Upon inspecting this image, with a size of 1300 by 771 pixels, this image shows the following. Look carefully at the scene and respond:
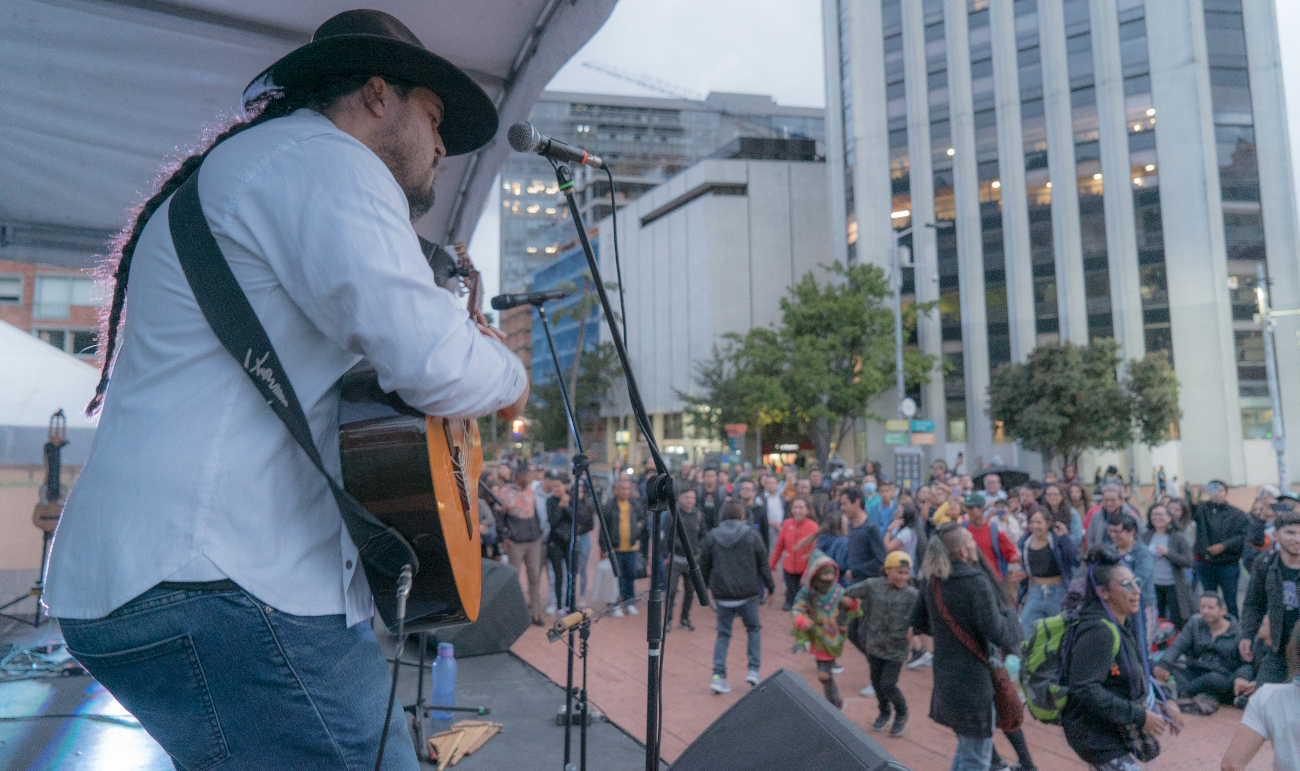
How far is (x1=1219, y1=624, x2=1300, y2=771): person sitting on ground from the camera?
3.69m

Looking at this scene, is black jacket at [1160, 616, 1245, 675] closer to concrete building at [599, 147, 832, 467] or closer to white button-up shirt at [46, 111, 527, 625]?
white button-up shirt at [46, 111, 527, 625]

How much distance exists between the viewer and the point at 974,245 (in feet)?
146

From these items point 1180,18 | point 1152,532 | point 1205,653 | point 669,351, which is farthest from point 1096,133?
point 1205,653

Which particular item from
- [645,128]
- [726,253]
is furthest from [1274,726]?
[645,128]

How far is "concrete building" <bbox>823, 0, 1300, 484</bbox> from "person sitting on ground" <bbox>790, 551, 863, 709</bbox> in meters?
34.1

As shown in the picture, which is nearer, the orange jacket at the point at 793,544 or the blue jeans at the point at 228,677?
the blue jeans at the point at 228,677

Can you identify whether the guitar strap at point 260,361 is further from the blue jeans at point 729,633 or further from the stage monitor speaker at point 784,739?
the blue jeans at point 729,633

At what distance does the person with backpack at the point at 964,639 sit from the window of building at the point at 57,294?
10.8 m

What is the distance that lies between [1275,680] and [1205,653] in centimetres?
357

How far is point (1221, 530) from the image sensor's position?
1002 centimetres

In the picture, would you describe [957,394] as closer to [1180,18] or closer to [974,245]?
[974,245]

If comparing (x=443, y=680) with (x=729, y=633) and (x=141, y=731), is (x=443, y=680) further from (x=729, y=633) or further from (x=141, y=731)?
(x=729, y=633)

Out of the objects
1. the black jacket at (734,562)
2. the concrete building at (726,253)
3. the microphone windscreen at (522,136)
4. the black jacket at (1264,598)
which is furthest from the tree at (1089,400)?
the microphone windscreen at (522,136)

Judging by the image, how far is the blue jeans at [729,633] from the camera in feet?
25.3
